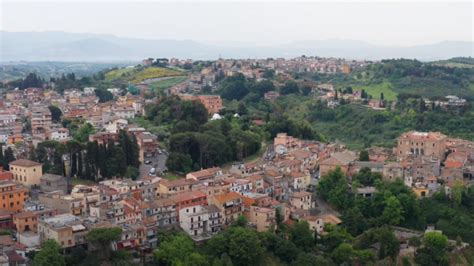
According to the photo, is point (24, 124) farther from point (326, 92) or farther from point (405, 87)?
point (405, 87)

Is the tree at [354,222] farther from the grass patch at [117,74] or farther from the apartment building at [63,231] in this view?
the grass patch at [117,74]

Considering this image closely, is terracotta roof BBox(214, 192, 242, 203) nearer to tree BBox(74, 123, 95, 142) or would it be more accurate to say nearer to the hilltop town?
the hilltop town

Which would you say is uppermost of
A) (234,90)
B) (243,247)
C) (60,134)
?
(234,90)

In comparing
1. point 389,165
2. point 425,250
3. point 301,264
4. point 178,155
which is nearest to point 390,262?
point 425,250

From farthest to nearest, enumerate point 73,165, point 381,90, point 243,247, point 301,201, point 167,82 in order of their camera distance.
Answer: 1. point 167,82
2. point 381,90
3. point 73,165
4. point 301,201
5. point 243,247

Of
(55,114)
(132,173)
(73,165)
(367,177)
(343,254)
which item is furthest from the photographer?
(55,114)

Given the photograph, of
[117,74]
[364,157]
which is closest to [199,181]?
[364,157]

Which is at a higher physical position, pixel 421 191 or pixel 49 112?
pixel 49 112

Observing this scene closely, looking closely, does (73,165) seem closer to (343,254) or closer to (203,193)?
(203,193)
